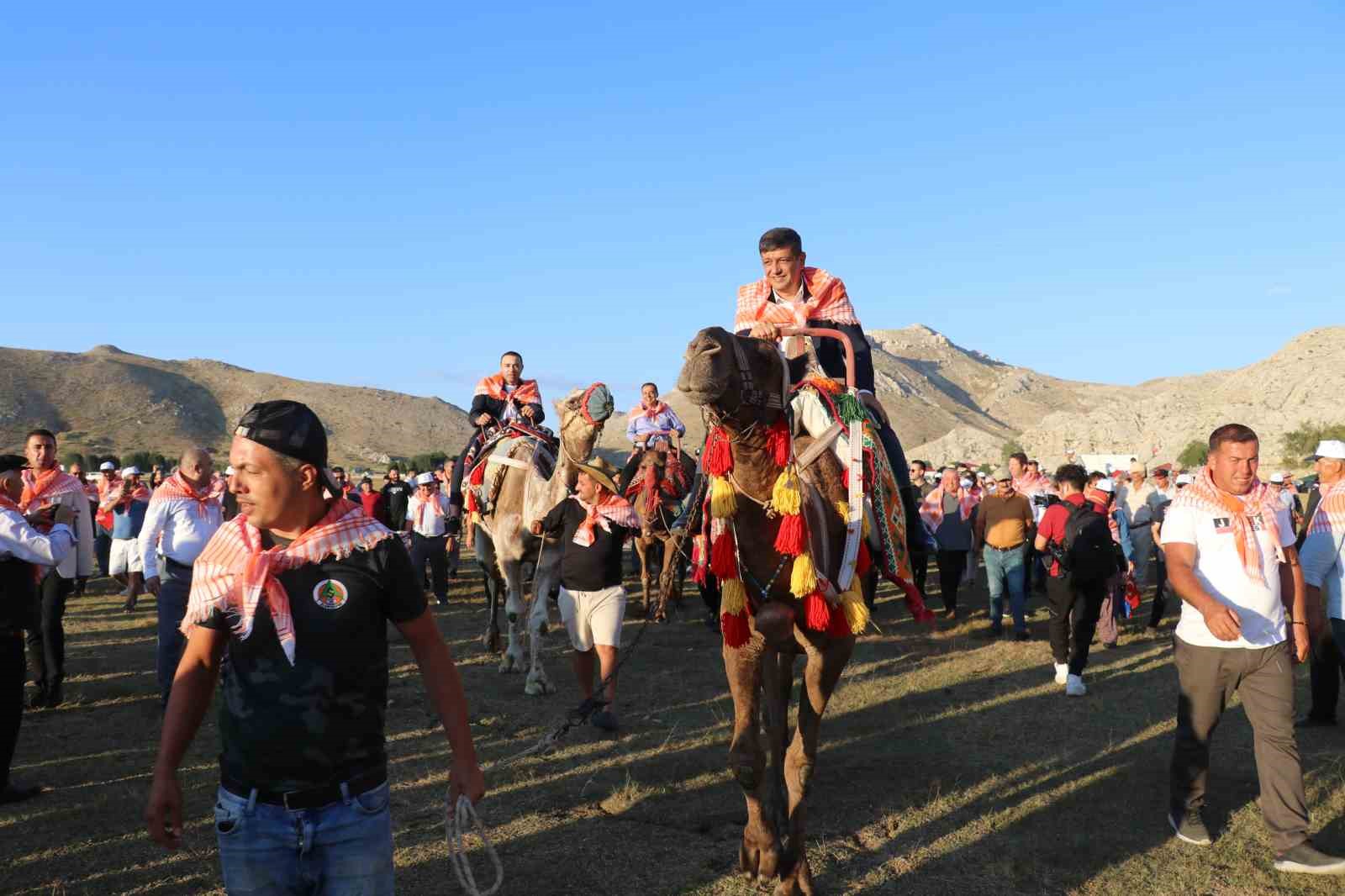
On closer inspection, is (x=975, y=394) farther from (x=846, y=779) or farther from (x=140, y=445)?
(x=846, y=779)

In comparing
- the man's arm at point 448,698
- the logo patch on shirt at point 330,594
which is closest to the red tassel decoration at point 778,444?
the man's arm at point 448,698

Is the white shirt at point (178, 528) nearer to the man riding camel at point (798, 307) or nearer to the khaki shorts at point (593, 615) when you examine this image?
the khaki shorts at point (593, 615)

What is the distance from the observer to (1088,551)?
986cm

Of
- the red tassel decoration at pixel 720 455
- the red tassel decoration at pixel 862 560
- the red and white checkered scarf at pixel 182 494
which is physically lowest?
the red tassel decoration at pixel 862 560

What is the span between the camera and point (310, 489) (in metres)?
3.04

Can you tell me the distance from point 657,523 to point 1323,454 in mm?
5807

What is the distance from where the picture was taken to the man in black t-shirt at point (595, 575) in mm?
7746

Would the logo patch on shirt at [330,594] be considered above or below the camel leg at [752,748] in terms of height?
above

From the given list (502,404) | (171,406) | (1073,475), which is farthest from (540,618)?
(171,406)

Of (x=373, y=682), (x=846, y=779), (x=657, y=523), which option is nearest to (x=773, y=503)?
(x=373, y=682)

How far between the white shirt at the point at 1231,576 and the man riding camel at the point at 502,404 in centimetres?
709

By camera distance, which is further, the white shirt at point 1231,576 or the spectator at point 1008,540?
the spectator at point 1008,540

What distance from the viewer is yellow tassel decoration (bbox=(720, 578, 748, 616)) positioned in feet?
16.1

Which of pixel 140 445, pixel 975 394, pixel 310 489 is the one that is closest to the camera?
pixel 310 489
